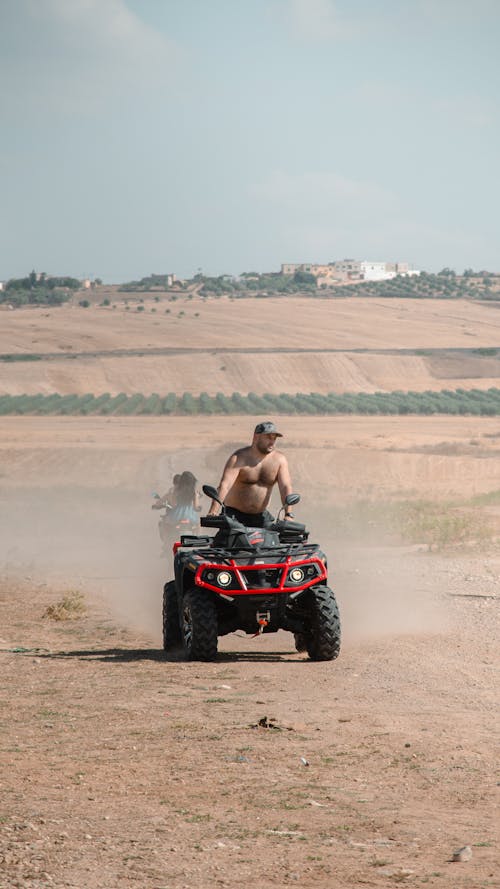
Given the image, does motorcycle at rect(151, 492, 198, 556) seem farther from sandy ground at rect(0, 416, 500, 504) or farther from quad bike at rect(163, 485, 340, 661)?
sandy ground at rect(0, 416, 500, 504)

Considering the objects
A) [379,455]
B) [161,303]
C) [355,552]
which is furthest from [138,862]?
[161,303]

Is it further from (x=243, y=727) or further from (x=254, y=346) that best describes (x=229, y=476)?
(x=254, y=346)

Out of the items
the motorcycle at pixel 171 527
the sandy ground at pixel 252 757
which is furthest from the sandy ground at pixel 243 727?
the motorcycle at pixel 171 527

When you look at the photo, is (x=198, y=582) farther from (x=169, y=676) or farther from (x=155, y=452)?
(x=155, y=452)

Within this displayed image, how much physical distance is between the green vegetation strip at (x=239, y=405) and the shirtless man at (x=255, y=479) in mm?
49490

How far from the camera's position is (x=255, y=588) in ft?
41.0

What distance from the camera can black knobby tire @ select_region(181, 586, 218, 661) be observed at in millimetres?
12602

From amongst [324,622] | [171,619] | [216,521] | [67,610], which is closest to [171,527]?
[67,610]

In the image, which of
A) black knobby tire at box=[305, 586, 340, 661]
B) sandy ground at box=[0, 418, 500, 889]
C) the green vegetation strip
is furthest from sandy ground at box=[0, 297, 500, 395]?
black knobby tire at box=[305, 586, 340, 661]

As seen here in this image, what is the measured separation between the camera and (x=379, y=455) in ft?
143

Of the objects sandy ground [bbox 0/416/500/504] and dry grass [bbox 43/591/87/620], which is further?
sandy ground [bbox 0/416/500/504]

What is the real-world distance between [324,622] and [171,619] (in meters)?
1.69

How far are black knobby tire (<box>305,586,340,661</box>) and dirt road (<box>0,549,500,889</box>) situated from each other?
19cm

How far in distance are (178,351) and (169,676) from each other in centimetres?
8413
